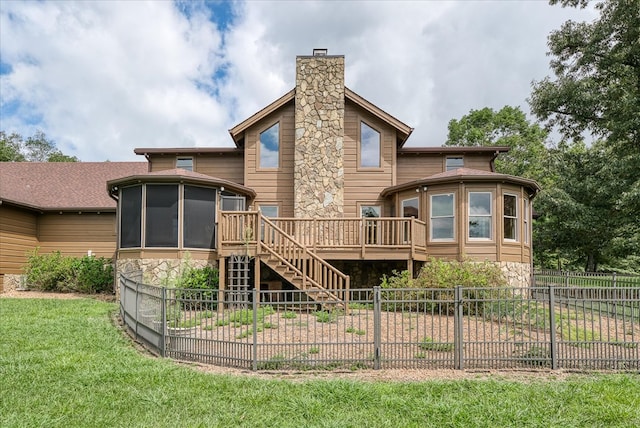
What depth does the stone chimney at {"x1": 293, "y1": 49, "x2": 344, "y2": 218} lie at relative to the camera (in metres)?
17.0

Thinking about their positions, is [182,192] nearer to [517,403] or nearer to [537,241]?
[517,403]

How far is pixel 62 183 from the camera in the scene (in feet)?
72.0

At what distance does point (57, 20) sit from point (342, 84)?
9614 mm

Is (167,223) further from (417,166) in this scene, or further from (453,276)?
(417,166)

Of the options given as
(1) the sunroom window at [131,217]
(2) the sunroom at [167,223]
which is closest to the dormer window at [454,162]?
(2) the sunroom at [167,223]

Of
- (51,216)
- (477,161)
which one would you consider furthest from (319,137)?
(51,216)

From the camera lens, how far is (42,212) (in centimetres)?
1970

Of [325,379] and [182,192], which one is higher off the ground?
[182,192]

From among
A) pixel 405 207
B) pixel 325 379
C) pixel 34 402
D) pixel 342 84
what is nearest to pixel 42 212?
pixel 342 84

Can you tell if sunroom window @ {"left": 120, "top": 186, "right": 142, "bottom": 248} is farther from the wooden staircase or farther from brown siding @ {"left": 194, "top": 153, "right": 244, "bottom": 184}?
the wooden staircase

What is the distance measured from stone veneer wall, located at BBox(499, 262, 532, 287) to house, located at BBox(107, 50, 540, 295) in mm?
62

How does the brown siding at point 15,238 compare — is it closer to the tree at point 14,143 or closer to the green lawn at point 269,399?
the green lawn at point 269,399

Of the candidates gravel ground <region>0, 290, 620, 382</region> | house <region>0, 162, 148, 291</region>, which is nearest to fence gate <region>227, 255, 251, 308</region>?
gravel ground <region>0, 290, 620, 382</region>

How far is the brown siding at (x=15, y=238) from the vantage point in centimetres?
1745
